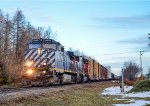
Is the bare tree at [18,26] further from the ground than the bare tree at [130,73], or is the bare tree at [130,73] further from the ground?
the bare tree at [18,26]

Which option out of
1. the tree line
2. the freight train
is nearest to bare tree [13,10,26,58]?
the tree line

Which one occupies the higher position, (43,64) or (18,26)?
(18,26)

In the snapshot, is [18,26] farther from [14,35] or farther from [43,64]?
[43,64]

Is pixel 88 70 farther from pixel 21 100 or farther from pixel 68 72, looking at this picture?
pixel 21 100

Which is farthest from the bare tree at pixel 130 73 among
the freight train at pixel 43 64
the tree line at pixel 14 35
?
the freight train at pixel 43 64

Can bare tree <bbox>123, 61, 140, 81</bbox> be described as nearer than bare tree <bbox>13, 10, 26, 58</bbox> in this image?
No

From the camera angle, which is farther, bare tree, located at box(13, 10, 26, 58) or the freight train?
bare tree, located at box(13, 10, 26, 58)

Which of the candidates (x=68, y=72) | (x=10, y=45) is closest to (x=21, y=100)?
(x=68, y=72)

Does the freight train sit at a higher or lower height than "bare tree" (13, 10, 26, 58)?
lower

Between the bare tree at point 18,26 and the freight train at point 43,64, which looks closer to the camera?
the freight train at point 43,64

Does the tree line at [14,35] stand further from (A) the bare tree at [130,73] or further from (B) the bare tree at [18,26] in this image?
(A) the bare tree at [130,73]

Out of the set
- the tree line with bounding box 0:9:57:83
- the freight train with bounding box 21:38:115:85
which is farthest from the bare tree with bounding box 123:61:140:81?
the freight train with bounding box 21:38:115:85

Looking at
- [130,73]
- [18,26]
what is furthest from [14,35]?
[130,73]

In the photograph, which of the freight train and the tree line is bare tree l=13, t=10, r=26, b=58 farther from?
the freight train
